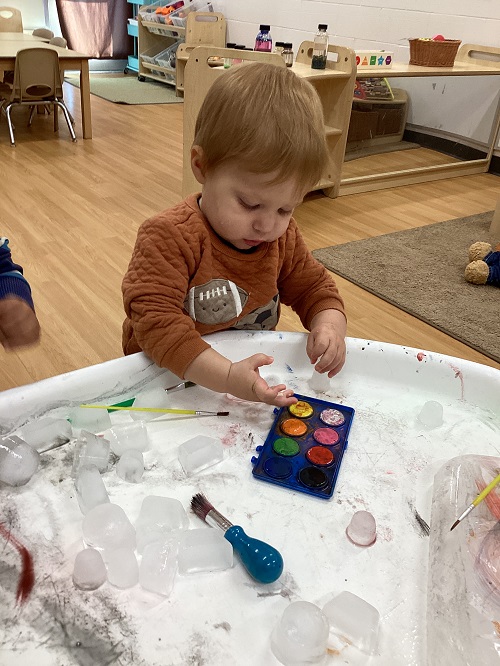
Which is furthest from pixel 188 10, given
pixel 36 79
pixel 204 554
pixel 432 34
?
pixel 204 554

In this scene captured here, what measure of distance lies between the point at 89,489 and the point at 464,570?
357mm

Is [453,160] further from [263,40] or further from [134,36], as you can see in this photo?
[134,36]

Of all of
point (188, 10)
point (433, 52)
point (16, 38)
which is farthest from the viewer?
point (188, 10)

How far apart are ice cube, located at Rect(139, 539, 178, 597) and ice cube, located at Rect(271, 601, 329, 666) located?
0.10 meters

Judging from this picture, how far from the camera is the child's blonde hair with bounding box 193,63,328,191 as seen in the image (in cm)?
66

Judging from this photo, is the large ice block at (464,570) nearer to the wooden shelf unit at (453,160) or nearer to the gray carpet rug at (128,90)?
the wooden shelf unit at (453,160)

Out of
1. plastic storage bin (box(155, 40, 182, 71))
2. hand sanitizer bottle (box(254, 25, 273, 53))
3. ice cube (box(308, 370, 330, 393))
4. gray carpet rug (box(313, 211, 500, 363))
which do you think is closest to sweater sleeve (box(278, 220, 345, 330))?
ice cube (box(308, 370, 330, 393))

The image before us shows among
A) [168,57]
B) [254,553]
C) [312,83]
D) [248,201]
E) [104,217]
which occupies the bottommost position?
[104,217]

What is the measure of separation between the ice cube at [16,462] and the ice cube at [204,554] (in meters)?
0.18

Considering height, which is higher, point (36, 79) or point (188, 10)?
point (188, 10)

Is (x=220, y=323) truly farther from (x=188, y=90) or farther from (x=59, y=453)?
(x=188, y=90)

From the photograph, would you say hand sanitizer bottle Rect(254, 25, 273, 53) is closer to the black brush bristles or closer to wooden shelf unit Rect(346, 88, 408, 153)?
wooden shelf unit Rect(346, 88, 408, 153)

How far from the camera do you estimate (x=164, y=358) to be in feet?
2.39

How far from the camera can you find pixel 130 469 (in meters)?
0.62
